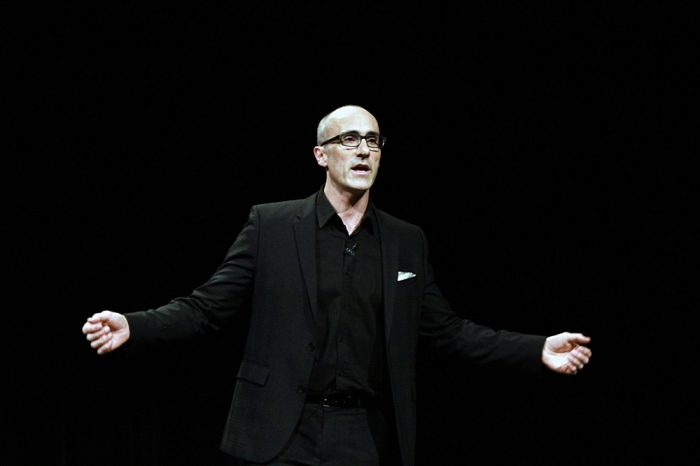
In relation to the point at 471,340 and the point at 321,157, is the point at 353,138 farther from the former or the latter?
the point at 471,340

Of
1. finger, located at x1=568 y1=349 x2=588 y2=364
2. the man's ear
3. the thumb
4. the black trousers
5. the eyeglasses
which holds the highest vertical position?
the eyeglasses

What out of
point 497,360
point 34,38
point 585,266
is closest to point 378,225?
point 497,360

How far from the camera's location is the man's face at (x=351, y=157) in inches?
98.0

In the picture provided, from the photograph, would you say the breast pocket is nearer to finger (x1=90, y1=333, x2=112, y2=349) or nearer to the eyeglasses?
finger (x1=90, y1=333, x2=112, y2=349)

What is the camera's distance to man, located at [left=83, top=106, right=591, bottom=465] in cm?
222

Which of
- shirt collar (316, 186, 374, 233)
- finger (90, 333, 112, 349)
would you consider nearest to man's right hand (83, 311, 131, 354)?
finger (90, 333, 112, 349)

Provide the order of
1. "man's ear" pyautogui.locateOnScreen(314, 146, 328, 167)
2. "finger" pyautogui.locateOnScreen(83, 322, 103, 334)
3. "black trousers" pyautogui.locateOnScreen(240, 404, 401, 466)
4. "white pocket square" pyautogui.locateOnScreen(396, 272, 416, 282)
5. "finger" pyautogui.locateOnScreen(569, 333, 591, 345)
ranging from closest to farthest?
"finger" pyautogui.locateOnScreen(83, 322, 103, 334)
"black trousers" pyautogui.locateOnScreen(240, 404, 401, 466)
"finger" pyautogui.locateOnScreen(569, 333, 591, 345)
"white pocket square" pyautogui.locateOnScreen(396, 272, 416, 282)
"man's ear" pyautogui.locateOnScreen(314, 146, 328, 167)

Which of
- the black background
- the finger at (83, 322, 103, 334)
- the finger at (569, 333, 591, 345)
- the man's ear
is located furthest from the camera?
the black background

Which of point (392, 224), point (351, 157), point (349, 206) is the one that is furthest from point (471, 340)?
point (351, 157)

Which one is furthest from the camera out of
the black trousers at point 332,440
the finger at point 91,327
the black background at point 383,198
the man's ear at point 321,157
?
the black background at point 383,198

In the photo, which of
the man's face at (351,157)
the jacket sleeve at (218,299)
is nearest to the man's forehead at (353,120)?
the man's face at (351,157)

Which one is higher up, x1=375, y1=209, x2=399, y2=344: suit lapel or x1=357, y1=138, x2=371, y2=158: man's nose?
x1=357, y1=138, x2=371, y2=158: man's nose

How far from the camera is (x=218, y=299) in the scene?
2.37 meters

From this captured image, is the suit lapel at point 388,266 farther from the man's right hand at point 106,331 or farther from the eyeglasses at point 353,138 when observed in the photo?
the man's right hand at point 106,331
